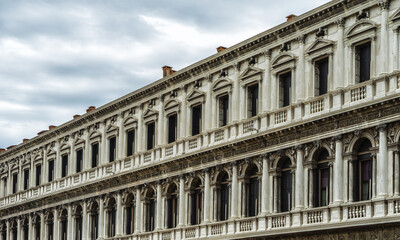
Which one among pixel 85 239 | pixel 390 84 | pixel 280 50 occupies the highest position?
pixel 280 50

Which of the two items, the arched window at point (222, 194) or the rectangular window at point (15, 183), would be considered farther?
the rectangular window at point (15, 183)

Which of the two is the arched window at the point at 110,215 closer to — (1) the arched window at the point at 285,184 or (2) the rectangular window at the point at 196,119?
(2) the rectangular window at the point at 196,119

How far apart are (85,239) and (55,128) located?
340 inches

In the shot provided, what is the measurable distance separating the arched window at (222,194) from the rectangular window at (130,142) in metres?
9.53

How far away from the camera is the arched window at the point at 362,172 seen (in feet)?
111

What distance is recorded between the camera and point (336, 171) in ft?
115

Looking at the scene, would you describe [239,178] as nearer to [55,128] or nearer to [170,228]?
[170,228]

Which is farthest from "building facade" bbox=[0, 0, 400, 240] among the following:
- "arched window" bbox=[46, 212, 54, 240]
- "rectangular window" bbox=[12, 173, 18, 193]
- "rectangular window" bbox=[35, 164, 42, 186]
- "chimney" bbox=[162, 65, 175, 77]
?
"rectangular window" bbox=[12, 173, 18, 193]

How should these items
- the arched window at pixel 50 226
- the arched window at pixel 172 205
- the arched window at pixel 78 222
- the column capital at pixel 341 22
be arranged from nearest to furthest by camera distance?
the column capital at pixel 341 22 < the arched window at pixel 172 205 < the arched window at pixel 78 222 < the arched window at pixel 50 226

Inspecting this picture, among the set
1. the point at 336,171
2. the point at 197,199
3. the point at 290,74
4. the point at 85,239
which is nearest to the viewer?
the point at 336,171

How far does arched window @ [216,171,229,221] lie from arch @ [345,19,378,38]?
10551mm

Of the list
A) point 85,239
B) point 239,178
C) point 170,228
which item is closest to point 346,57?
point 239,178

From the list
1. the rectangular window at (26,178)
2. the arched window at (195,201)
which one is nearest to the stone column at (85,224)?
the rectangular window at (26,178)

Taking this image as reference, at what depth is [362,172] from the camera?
34.3 meters
